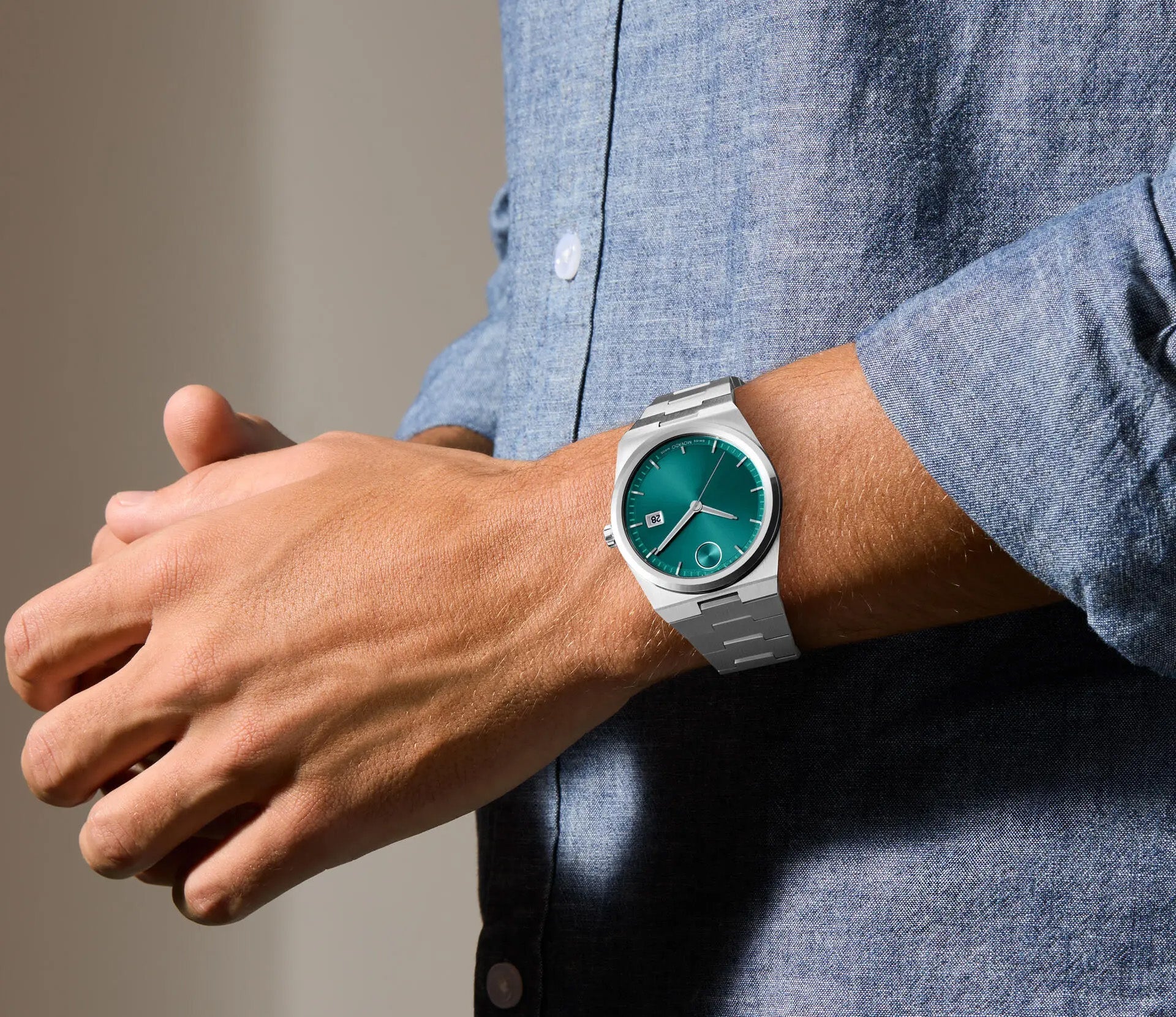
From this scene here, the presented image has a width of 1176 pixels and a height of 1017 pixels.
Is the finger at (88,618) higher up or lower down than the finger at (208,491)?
lower down

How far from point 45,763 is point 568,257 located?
487 millimetres

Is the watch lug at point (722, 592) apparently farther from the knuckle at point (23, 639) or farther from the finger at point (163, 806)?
the knuckle at point (23, 639)

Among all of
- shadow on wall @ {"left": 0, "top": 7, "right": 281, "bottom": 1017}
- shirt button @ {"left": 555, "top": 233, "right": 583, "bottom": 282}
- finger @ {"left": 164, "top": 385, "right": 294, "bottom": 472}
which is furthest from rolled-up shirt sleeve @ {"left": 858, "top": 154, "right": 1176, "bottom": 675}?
shadow on wall @ {"left": 0, "top": 7, "right": 281, "bottom": 1017}

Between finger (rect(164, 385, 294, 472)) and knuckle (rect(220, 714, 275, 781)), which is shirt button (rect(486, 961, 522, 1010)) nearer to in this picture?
knuckle (rect(220, 714, 275, 781))

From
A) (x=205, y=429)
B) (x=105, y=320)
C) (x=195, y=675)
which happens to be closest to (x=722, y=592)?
(x=195, y=675)

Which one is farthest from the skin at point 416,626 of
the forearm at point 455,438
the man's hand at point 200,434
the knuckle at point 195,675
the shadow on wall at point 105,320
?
the shadow on wall at point 105,320

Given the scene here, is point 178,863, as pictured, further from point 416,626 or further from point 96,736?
point 416,626

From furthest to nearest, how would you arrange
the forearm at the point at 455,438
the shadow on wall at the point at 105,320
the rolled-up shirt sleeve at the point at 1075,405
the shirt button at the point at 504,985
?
the shadow on wall at the point at 105,320, the forearm at the point at 455,438, the shirt button at the point at 504,985, the rolled-up shirt sleeve at the point at 1075,405

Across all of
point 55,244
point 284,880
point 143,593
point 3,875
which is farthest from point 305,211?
point 284,880

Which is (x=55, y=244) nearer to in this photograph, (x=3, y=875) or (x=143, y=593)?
(x=3, y=875)

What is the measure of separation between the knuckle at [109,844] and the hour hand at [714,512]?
363 millimetres

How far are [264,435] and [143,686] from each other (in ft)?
0.84

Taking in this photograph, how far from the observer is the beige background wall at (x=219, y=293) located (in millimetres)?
1458

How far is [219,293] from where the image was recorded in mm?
1719
